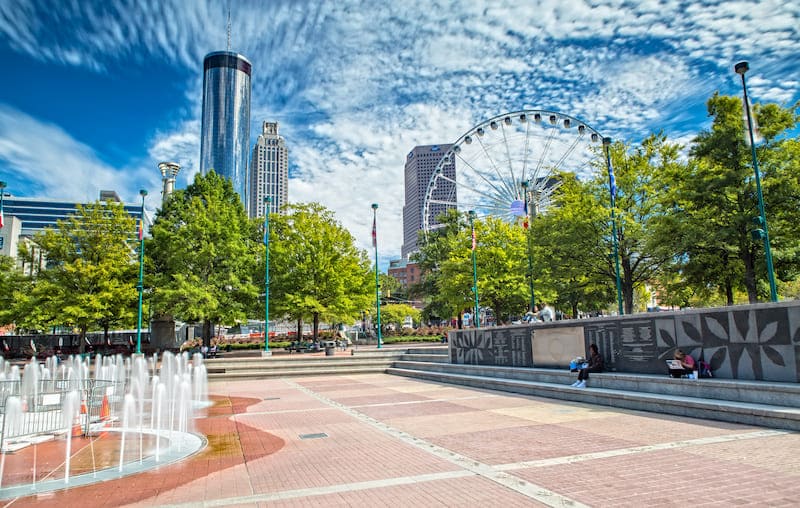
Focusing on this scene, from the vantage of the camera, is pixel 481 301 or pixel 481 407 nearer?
pixel 481 407

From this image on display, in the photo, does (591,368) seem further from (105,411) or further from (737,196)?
(737,196)

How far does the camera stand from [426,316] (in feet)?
247

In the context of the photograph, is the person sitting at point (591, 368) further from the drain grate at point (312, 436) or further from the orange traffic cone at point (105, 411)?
the orange traffic cone at point (105, 411)

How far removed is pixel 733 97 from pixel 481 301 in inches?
873

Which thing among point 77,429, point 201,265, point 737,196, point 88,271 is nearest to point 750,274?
point 737,196

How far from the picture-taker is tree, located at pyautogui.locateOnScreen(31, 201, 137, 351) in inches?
1266

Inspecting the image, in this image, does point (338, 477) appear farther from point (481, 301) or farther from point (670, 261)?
point (481, 301)

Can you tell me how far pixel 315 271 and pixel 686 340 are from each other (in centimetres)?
2715

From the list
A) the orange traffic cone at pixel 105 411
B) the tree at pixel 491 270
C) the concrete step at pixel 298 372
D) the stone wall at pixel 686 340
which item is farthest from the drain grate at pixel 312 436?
the tree at pixel 491 270

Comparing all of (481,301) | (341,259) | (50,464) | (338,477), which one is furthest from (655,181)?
(50,464)

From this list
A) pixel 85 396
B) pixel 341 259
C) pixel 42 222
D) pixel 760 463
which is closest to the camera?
pixel 760 463

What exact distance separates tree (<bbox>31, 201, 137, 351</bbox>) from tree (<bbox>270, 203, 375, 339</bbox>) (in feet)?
31.0

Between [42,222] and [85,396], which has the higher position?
[42,222]

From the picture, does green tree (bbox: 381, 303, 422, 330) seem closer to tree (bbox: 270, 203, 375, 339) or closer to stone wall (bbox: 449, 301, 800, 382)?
tree (bbox: 270, 203, 375, 339)
